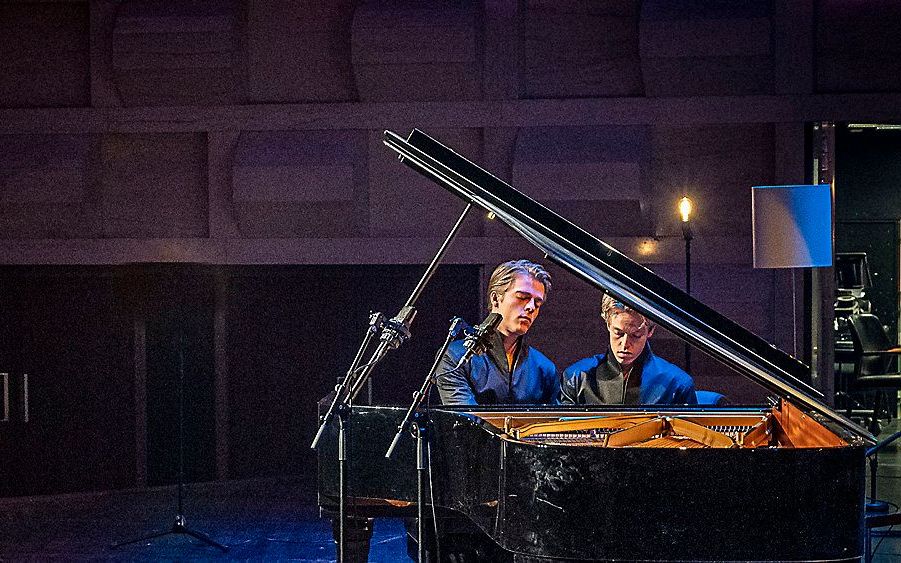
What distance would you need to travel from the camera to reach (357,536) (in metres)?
3.98

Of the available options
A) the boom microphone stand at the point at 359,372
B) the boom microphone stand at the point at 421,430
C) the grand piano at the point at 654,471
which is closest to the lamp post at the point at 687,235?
the grand piano at the point at 654,471

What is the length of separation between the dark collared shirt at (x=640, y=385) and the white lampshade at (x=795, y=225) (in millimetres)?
1431

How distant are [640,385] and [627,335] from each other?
247 mm

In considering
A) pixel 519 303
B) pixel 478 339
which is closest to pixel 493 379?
pixel 519 303

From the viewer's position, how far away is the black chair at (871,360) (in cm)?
885

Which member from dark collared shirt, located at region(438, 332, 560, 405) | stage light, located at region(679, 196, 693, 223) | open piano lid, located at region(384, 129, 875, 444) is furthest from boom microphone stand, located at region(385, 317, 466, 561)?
stage light, located at region(679, 196, 693, 223)

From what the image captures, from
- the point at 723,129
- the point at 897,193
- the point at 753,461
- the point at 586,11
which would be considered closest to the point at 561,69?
the point at 586,11

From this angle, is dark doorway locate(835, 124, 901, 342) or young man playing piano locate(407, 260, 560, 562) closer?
young man playing piano locate(407, 260, 560, 562)

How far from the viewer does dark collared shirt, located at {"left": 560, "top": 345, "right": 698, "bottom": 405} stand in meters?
4.54

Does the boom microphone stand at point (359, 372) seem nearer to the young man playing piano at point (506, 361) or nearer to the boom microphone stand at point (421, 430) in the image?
the boom microphone stand at point (421, 430)

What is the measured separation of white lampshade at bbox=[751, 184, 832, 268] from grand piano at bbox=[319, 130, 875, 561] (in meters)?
2.36

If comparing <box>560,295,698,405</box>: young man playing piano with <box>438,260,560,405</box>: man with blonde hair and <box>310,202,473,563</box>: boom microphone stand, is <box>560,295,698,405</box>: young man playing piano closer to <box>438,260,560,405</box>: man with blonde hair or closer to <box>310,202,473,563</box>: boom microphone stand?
<box>438,260,560,405</box>: man with blonde hair

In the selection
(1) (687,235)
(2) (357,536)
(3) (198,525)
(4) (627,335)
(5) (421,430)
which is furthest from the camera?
(1) (687,235)

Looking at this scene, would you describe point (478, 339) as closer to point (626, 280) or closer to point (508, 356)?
point (626, 280)
